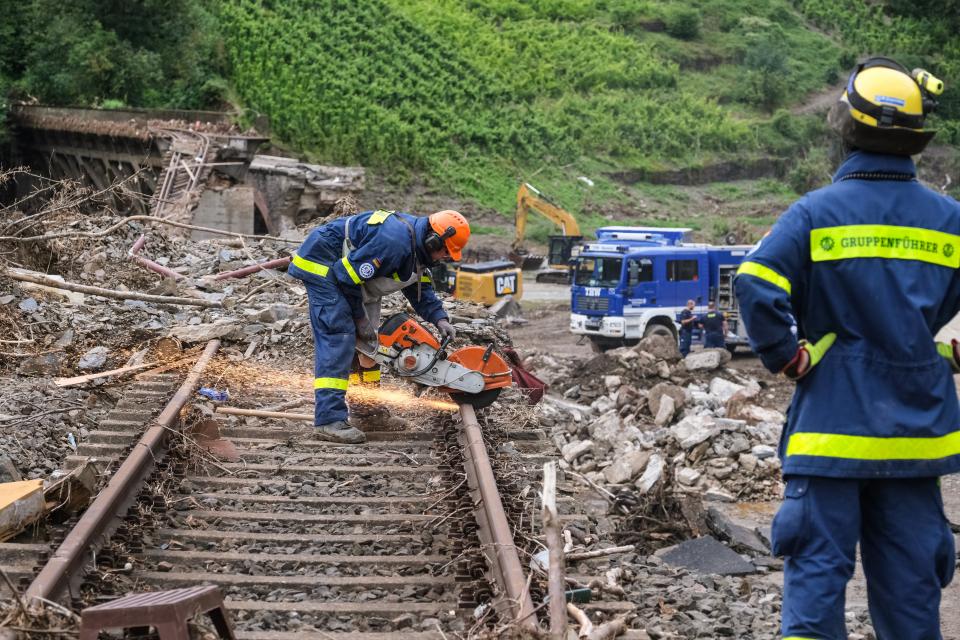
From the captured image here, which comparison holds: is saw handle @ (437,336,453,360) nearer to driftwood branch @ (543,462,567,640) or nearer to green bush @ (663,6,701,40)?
driftwood branch @ (543,462,567,640)

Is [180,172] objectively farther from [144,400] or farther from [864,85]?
[864,85]

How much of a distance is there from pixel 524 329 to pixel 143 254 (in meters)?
13.7

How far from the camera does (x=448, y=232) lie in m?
6.89

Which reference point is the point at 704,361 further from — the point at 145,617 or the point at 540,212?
the point at 540,212

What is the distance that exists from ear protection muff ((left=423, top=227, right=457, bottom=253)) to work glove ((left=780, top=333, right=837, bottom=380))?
146 inches

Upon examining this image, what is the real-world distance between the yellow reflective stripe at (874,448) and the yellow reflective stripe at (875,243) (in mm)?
544

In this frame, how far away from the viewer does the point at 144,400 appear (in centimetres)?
767

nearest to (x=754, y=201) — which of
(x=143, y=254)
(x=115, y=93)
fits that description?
(x=115, y=93)

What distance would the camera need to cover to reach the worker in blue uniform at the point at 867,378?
3.30 meters

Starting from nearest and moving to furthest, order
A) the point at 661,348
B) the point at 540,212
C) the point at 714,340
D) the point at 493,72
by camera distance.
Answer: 1. the point at 661,348
2. the point at 714,340
3. the point at 540,212
4. the point at 493,72

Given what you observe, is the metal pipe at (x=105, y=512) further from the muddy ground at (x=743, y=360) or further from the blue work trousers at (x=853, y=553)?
the muddy ground at (x=743, y=360)

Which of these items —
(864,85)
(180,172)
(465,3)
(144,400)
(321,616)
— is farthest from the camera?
(465,3)

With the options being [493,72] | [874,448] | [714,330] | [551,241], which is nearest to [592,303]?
[714,330]

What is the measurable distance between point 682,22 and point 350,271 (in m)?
56.2
